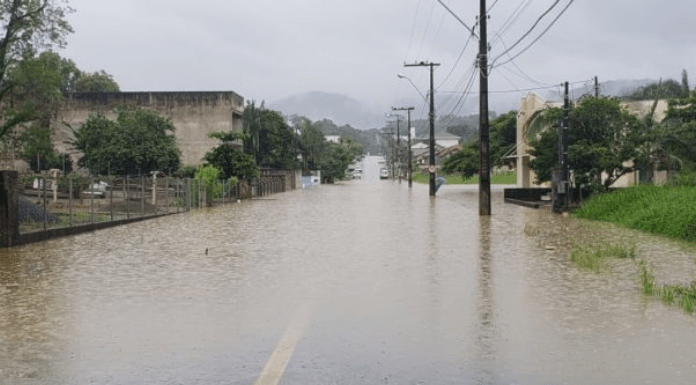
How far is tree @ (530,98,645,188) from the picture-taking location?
104 ft

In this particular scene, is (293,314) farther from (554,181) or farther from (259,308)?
(554,181)

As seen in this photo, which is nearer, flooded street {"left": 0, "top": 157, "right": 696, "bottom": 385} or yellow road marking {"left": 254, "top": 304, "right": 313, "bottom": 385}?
yellow road marking {"left": 254, "top": 304, "right": 313, "bottom": 385}

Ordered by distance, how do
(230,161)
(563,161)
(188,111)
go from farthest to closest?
1. (188,111)
2. (230,161)
3. (563,161)

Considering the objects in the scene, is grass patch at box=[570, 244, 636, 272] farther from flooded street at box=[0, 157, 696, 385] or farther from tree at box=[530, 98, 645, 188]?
tree at box=[530, 98, 645, 188]

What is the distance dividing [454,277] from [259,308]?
3906 millimetres

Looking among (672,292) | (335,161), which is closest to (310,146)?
(335,161)

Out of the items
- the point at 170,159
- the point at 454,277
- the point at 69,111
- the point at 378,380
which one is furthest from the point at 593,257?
the point at 69,111

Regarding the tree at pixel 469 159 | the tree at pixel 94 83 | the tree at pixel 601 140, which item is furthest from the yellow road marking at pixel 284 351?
the tree at pixel 94 83

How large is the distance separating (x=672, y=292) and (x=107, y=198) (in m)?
34.1

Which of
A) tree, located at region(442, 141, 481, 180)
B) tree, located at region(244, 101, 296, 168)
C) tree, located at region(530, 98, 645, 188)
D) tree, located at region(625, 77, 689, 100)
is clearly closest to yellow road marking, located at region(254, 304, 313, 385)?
tree, located at region(530, 98, 645, 188)

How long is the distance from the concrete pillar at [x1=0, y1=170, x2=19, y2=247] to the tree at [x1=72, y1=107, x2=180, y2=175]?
1090 inches

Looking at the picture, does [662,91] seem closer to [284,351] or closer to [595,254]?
[595,254]

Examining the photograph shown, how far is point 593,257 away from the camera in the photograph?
14812 mm

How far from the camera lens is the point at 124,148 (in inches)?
1821
